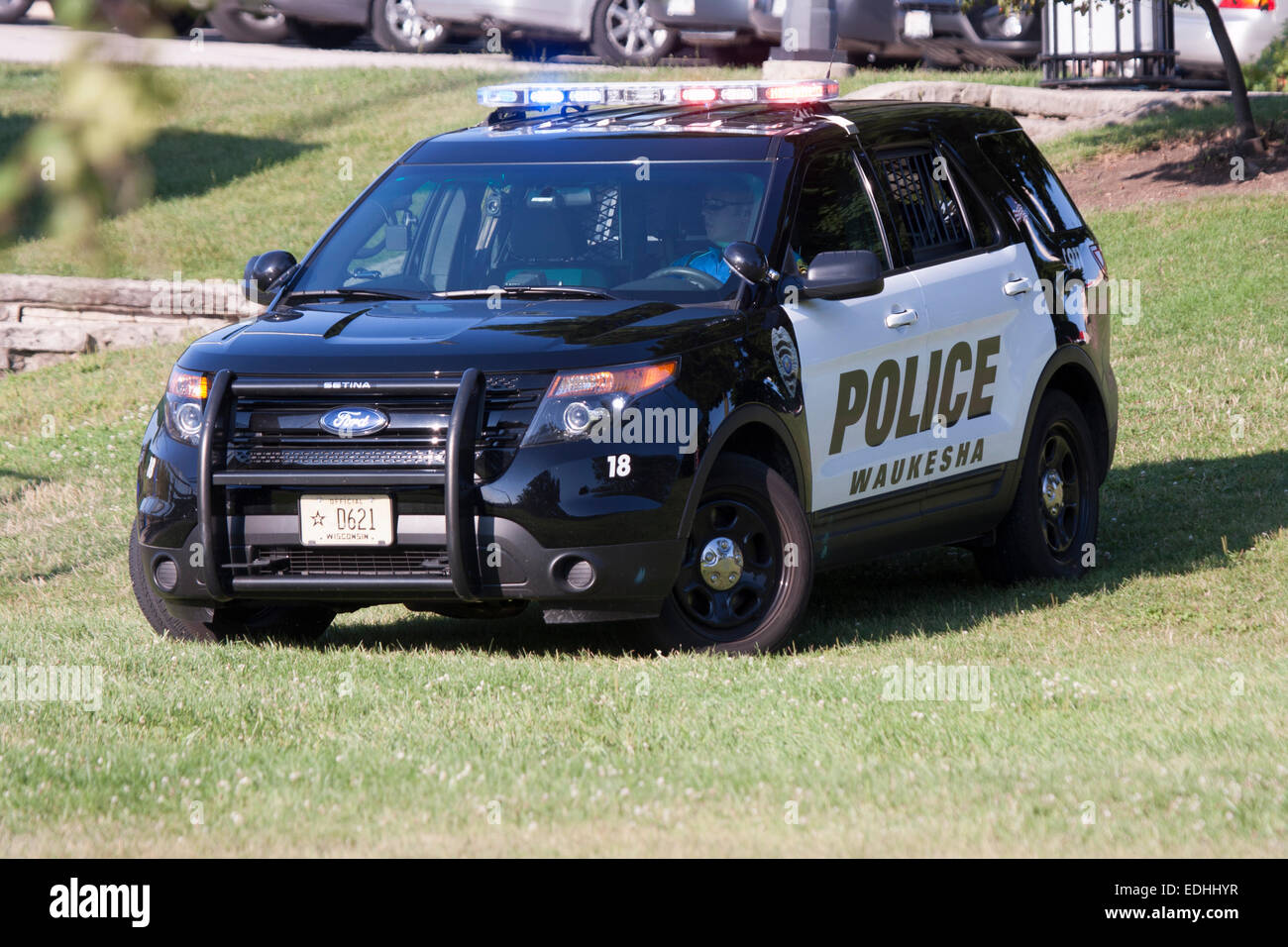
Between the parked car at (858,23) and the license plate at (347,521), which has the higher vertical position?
the parked car at (858,23)

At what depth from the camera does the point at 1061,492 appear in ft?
28.2

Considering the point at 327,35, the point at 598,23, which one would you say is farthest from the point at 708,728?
the point at 327,35

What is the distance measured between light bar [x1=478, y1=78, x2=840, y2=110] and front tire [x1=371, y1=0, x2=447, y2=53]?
16721 mm

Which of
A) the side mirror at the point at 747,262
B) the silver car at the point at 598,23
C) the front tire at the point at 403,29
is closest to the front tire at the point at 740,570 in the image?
the side mirror at the point at 747,262

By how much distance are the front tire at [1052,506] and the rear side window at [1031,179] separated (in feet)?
2.82

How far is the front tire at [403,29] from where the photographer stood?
2464 centimetres

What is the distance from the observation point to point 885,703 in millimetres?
5680

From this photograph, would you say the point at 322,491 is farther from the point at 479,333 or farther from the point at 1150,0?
the point at 1150,0

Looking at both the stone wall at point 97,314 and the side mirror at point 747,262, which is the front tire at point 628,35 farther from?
the side mirror at point 747,262

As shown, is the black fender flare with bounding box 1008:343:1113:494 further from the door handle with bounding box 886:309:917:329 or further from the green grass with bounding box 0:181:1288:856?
the door handle with bounding box 886:309:917:329

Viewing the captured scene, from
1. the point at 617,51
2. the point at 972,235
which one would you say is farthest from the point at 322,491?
the point at 617,51

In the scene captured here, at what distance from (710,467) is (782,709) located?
3.52 ft

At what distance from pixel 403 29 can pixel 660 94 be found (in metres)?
17.5

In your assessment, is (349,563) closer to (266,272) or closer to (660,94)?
(266,272)
